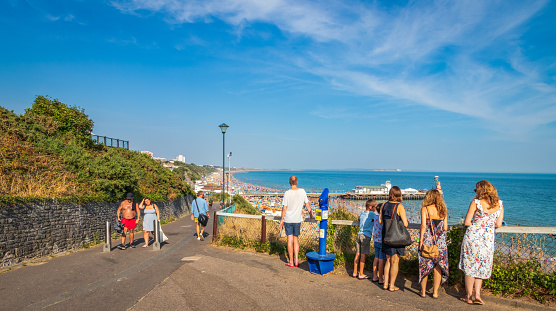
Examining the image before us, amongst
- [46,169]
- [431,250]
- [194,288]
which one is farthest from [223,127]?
[431,250]

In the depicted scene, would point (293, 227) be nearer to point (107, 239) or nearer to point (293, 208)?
point (293, 208)

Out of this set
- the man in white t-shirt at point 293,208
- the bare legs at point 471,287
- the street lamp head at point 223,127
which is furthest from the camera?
the street lamp head at point 223,127

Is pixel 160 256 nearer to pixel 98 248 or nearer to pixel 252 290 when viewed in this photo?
pixel 98 248

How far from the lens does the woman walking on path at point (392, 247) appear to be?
5.56 metres

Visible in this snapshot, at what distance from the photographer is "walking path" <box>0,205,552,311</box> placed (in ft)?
17.4

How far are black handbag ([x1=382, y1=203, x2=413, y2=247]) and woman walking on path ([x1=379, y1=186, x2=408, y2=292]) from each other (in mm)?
61

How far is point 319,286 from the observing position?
6266mm

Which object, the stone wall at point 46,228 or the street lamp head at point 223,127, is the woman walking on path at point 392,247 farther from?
the street lamp head at point 223,127

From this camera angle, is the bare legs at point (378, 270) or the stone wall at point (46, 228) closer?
the bare legs at point (378, 270)

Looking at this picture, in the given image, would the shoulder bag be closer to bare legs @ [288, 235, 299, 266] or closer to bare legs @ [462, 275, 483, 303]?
bare legs @ [462, 275, 483, 303]

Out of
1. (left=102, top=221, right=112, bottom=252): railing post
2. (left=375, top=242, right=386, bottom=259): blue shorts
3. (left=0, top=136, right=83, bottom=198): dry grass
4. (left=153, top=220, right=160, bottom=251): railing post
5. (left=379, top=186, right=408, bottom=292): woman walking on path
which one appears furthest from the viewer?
(left=153, top=220, right=160, bottom=251): railing post

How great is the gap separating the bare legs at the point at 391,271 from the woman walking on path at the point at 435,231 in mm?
478

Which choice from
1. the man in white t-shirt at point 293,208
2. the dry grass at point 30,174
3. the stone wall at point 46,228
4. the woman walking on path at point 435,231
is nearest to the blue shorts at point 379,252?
the woman walking on path at point 435,231

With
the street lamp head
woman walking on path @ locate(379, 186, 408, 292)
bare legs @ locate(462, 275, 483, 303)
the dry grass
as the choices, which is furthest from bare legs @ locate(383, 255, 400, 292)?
the street lamp head
